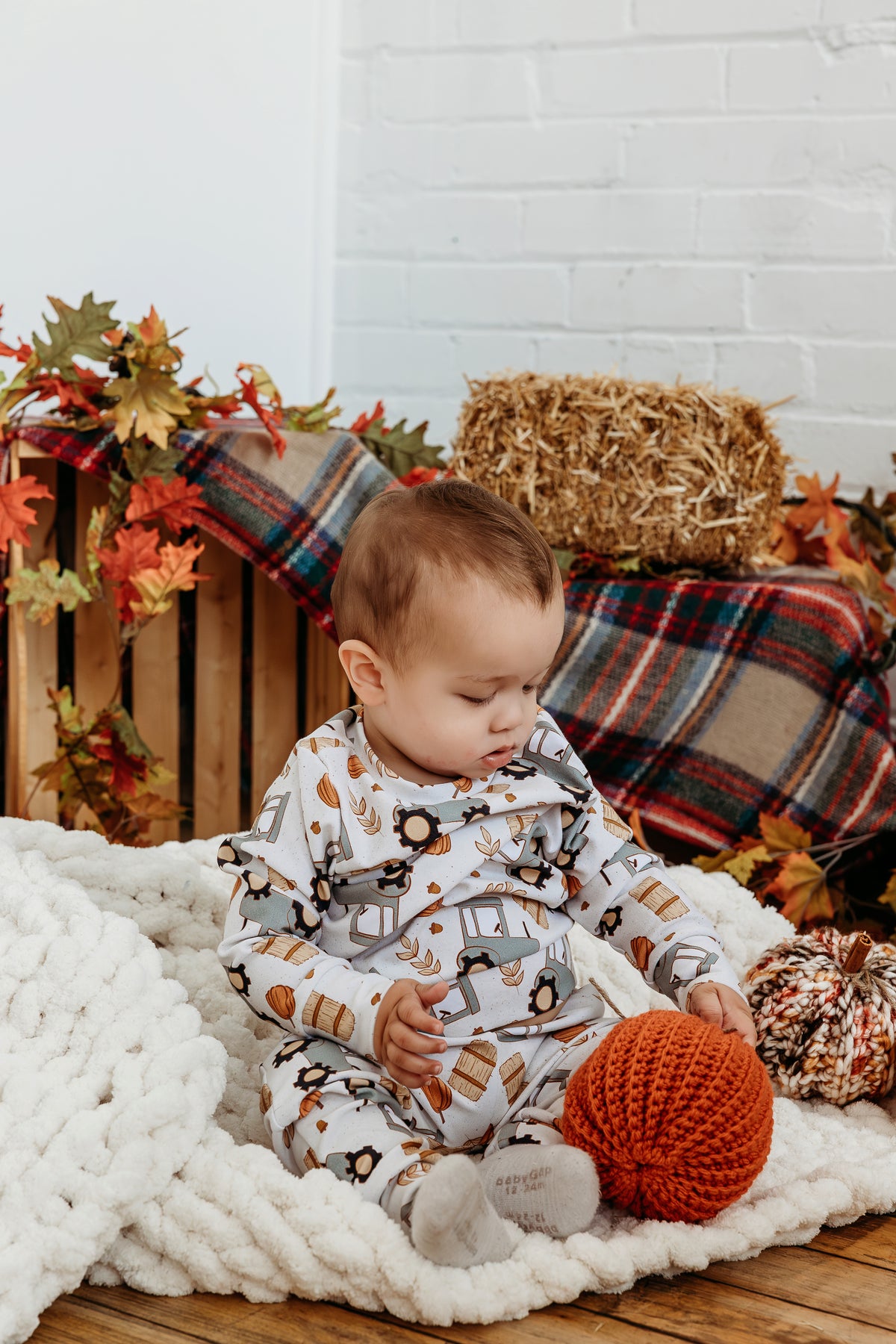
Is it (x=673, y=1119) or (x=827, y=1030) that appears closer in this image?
(x=673, y=1119)

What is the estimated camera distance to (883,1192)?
2.72 feet

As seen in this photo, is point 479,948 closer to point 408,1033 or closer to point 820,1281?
point 408,1033

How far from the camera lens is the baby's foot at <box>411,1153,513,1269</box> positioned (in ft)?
2.22

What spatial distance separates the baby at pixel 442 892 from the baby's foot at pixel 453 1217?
0.06 m

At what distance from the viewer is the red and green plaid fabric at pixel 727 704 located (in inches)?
58.6

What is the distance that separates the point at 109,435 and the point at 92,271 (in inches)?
19.4

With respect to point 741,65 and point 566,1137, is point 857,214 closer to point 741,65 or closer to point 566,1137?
point 741,65

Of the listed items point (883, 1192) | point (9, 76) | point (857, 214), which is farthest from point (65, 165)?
point (883, 1192)

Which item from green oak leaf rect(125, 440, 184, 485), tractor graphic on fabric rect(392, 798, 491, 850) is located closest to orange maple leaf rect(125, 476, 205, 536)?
green oak leaf rect(125, 440, 184, 485)

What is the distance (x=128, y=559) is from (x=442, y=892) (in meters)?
0.62

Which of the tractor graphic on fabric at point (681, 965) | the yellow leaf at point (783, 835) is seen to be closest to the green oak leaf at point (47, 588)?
the tractor graphic on fabric at point (681, 965)

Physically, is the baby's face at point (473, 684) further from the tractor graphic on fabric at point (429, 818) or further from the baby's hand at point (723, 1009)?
the baby's hand at point (723, 1009)

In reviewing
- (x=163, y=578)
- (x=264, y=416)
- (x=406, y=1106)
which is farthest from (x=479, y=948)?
(x=264, y=416)

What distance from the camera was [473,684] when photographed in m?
0.85
